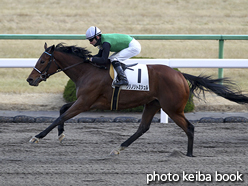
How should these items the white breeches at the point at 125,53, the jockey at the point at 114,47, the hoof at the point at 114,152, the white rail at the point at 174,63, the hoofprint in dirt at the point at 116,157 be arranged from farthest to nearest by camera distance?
1. the white rail at the point at 174,63
2. the white breeches at the point at 125,53
3. the jockey at the point at 114,47
4. the hoof at the point at 114,152
5. the hoofprint in dirt at the point at 116,157

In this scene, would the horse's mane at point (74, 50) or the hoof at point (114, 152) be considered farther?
the horse's mane at point (74, 50)

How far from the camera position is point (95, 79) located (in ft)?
16.4

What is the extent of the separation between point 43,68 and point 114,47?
3.02 ft

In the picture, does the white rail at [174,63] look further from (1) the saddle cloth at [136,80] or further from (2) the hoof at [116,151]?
(2) the hoof at [116,151]

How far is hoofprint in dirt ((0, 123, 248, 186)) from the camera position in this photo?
3.82m

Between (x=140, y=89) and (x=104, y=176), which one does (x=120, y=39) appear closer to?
(x=140, y=89)

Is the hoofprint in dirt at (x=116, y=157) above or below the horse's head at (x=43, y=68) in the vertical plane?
below

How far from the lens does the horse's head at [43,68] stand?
197 inches

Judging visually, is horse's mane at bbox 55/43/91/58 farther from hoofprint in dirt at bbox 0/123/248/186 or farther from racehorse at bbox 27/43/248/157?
hoofprint in dirt at bbox 0/123/248/186

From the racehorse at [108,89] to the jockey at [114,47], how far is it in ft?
0.49

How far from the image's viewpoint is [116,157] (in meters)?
4.64

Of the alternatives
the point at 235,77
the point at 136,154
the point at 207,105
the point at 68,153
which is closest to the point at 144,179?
the point at 136,154

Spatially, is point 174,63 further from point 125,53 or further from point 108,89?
point 108,89

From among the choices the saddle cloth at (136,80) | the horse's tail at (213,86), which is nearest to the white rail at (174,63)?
the horse's tail at (213,86)
